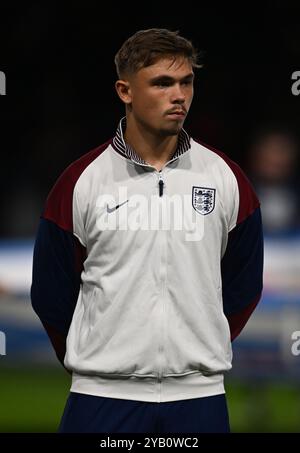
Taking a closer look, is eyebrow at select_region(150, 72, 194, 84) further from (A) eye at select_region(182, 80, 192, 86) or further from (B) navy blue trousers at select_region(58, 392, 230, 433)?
(B) navy blue trousers at select_region(58, 392, 230, 433)

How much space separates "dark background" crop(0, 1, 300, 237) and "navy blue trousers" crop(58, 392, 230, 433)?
3.60m

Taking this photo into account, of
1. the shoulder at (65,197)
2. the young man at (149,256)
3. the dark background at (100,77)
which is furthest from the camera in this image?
the dark background at (100,77)

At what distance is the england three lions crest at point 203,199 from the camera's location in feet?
9.36

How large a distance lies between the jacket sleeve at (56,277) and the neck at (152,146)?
0.30 metres

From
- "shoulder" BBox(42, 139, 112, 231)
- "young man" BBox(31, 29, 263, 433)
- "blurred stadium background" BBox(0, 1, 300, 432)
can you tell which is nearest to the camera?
"young man" BBox(31, 29, 263, 433)

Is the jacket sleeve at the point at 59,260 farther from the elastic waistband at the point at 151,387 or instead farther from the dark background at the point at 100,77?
the dark background at the point at 100,77

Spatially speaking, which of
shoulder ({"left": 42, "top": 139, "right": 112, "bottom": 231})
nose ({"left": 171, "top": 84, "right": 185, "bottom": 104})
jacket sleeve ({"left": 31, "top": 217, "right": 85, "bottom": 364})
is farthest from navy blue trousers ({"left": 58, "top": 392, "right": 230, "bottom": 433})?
nose ({"left": 171, "top": 84, "right": 185, "bottom": 104})

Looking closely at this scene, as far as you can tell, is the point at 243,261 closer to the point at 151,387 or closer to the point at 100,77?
the point at 151,387

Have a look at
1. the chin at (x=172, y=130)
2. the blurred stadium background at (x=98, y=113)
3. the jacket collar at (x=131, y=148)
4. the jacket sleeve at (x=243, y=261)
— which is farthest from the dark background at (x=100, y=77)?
the chin at (x=172, y=130)

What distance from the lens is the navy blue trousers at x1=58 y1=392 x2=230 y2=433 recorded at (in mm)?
2781

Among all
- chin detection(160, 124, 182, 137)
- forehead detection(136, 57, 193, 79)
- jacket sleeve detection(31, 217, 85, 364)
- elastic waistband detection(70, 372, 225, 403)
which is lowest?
elastic waistband detection(70, 372, 225, 403)

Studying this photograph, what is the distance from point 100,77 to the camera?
6.89 m

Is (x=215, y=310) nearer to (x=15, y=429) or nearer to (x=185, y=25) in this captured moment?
(x=15, y=429)

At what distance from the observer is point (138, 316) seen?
2.77 metres
